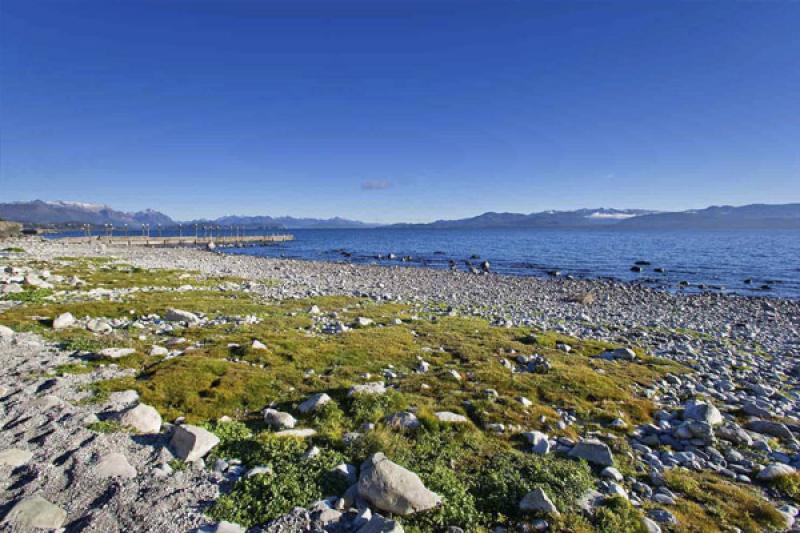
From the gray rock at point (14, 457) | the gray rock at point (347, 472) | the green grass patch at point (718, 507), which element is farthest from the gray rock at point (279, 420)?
the green grass patch at point (718, 507)

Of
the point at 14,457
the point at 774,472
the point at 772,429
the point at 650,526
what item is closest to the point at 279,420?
the point at 14,457

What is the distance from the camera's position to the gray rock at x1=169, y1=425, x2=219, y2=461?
6555 mm

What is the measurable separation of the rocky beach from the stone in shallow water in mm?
17

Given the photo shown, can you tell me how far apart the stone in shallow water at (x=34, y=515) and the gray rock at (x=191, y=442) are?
Answer: 1.67 meters

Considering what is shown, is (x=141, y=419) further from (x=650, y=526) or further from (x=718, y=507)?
(x=718, y=507)

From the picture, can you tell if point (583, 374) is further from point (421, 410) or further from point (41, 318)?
point (41, 318)

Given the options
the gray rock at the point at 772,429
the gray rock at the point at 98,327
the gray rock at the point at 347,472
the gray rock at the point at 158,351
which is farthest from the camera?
the gray rock at the point at 98,327

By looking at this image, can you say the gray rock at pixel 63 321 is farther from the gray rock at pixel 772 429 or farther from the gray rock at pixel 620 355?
the gray rock at pixel 772 429

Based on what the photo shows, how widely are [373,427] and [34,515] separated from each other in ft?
16.5

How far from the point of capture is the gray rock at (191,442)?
6555mm

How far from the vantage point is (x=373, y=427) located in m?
7.93

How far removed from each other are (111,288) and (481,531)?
25625 mm

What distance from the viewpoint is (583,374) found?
11781 mm

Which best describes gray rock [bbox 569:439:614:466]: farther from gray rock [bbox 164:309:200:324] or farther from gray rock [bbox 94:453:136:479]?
gray rock [bbox 164:309:200:324]
